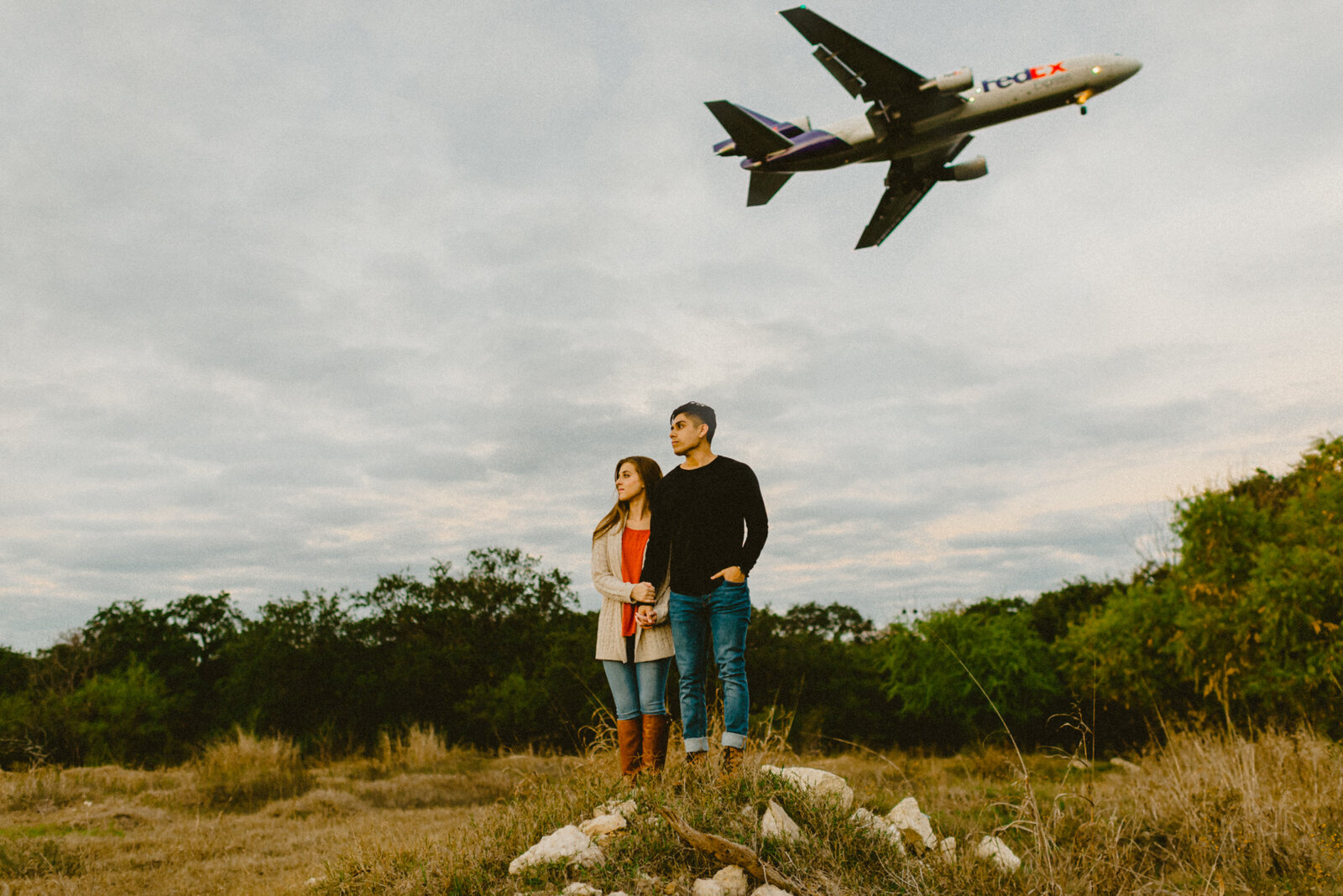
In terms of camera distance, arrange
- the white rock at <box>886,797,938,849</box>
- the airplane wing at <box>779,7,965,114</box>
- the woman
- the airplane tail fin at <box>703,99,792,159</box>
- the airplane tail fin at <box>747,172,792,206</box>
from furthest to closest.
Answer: the airplane tail fin at <box>747,172,792,206</box> < the airplane tail fin at <box>703,99,792,159</box> < the airplane wing at <box>779,7,965,114</box> < the woman < the white rock at <box>886,797,938,849</box>

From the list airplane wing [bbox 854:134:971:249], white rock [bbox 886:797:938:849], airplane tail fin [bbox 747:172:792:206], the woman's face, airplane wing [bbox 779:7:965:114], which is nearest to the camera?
white rock [bbox 886:797:938:849]

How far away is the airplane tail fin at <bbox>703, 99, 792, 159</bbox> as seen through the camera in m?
14.7

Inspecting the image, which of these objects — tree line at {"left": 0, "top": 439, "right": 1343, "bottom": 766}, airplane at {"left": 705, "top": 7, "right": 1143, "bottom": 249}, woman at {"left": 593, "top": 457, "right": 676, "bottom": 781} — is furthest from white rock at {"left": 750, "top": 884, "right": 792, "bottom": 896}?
airplane at {"left": 705, "top": 7, "right": 1143, "bottom": 249}

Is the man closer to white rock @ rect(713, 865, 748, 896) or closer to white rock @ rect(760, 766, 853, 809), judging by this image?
white rock @ rect(760, 766, 853, 809)

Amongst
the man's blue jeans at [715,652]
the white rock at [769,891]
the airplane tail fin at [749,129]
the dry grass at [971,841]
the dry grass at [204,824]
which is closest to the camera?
the white rock at [769,891]

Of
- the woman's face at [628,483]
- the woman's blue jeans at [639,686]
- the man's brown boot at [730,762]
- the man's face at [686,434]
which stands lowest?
the man's brown boot at [730,762]

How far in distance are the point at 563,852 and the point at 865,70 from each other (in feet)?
42.3

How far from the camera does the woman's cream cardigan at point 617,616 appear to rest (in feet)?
15.6

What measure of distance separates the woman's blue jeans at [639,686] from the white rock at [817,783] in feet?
2.30

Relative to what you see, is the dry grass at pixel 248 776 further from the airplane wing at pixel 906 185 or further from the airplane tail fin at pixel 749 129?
the airplane wing at pixel 906 185

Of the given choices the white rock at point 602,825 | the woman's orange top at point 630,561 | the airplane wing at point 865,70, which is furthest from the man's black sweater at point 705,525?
the airplane wing at point 865,70

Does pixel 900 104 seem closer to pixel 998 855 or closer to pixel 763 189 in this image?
pixel 763 189

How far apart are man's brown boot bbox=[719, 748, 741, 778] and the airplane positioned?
11737 millimetres

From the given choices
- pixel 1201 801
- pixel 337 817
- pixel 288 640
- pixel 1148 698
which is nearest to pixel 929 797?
pixel 1201 801
